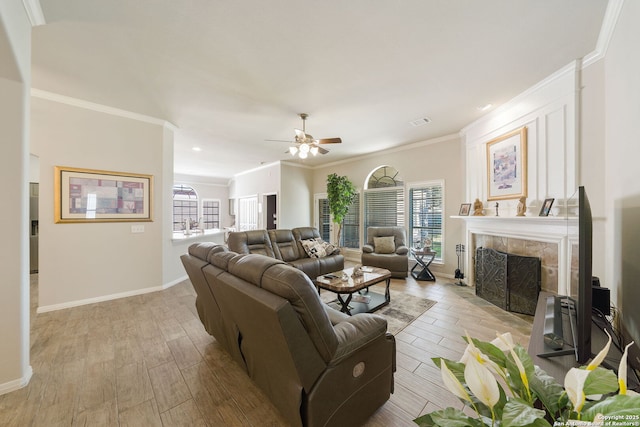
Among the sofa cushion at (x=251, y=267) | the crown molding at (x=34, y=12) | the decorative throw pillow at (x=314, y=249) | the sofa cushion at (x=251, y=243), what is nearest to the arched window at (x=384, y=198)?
the decorative throw pillow at (x=314, y=249)

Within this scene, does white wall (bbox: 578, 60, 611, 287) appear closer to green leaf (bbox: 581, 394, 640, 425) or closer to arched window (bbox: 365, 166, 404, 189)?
green leaf (bbox: 581, 394, 640, 425)

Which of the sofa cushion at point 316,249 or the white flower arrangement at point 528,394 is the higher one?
the white flower arrangement at point 528,394

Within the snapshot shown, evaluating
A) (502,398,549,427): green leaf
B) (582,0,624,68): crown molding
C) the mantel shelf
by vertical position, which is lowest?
(502,398,549,427): green leaf

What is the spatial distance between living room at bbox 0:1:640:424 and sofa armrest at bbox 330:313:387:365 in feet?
5.29

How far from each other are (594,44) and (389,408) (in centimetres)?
366

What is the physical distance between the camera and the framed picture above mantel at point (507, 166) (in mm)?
3166

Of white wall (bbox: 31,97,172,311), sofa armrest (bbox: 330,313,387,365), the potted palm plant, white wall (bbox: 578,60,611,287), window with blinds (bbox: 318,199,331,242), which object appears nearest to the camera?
sofa armrest (bbox: 330,313,387,365)

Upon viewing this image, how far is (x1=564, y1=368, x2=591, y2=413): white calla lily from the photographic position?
43cm

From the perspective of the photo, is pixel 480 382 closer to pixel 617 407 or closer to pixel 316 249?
pixel 617 407

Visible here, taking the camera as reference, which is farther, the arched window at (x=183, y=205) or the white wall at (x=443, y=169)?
the arched window at (x=183, y=205)

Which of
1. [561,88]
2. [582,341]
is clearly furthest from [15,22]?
[561,88]

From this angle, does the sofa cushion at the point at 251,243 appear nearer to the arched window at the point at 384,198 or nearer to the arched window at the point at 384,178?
the arched window at the point at 384,198

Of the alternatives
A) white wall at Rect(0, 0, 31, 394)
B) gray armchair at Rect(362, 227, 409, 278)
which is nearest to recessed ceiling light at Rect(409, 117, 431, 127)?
gray armchair at Rect(362, 227, 409, 278)

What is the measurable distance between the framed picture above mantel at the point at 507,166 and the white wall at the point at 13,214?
509 centimetres
